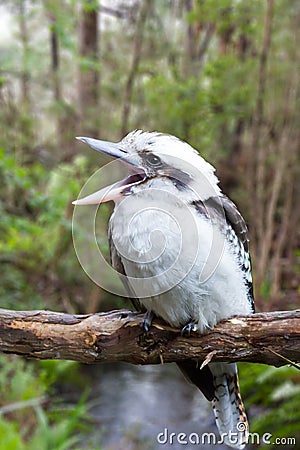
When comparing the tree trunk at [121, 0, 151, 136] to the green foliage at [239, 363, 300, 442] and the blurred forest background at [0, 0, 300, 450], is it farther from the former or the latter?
the green foliage at [239, 363, 300, 442]

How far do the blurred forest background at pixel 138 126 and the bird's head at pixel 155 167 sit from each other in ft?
6.84

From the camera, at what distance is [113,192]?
5.68 feet

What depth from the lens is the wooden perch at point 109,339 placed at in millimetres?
1772

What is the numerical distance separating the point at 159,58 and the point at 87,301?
3.58 m

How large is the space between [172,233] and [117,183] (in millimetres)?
249

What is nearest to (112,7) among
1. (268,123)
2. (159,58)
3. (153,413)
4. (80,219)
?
(159,58)

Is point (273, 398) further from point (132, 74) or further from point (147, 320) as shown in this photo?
point (132, 74)

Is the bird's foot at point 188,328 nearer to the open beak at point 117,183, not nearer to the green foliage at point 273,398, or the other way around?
the open beak at point 117,183

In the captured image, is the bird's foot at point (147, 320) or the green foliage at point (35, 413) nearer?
the bird's foot at point (147, 320)

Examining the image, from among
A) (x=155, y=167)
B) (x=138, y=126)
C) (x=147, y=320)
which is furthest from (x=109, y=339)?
A: (x=138, y=126)

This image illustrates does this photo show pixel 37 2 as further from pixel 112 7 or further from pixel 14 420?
pixel 14 420

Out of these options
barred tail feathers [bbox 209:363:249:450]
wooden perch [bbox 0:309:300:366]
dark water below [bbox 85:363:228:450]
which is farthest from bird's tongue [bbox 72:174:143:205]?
dark water below [bbox 85:363:228:450]

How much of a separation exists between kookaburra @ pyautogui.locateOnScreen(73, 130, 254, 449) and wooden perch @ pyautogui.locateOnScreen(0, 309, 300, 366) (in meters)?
0.05

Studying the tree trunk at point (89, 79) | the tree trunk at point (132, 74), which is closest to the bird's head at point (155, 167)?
the tree trunk at point (132, 74)
